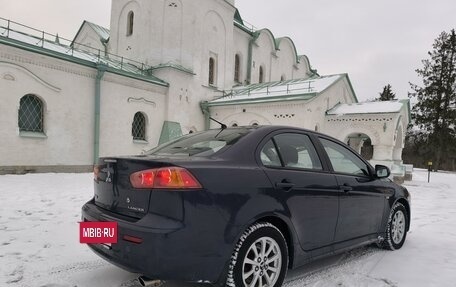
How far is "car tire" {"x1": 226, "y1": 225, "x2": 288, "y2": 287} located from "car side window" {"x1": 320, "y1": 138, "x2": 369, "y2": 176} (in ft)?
4.37

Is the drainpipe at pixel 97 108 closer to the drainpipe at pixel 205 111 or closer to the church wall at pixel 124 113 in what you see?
the church wall at pixel 124 113

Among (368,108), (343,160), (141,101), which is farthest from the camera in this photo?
(368,108)

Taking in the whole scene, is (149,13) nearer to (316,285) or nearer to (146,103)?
(146,103)

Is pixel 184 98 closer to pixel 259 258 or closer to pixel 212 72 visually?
pixel 212 72

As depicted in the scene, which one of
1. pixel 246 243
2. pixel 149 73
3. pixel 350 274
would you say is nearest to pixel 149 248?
pixel 246 243

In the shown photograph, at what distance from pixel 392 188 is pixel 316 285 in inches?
86.4

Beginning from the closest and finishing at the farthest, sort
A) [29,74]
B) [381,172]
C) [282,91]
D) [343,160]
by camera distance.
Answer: [343,160], [381,172], [29,74], [282,91]

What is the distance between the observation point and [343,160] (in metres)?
4.26

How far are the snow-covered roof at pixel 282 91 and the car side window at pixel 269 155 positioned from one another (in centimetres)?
1467

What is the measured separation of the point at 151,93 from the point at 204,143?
1530 cm

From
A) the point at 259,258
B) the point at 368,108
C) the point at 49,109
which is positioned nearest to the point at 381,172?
the point at 259,258

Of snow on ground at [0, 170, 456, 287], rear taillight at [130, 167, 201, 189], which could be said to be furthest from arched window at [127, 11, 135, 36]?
rear taillight at [130, 167, 201, 189]

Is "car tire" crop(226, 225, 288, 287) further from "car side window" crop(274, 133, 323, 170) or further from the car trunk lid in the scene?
the car trunk lid

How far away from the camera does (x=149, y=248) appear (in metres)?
2.54
